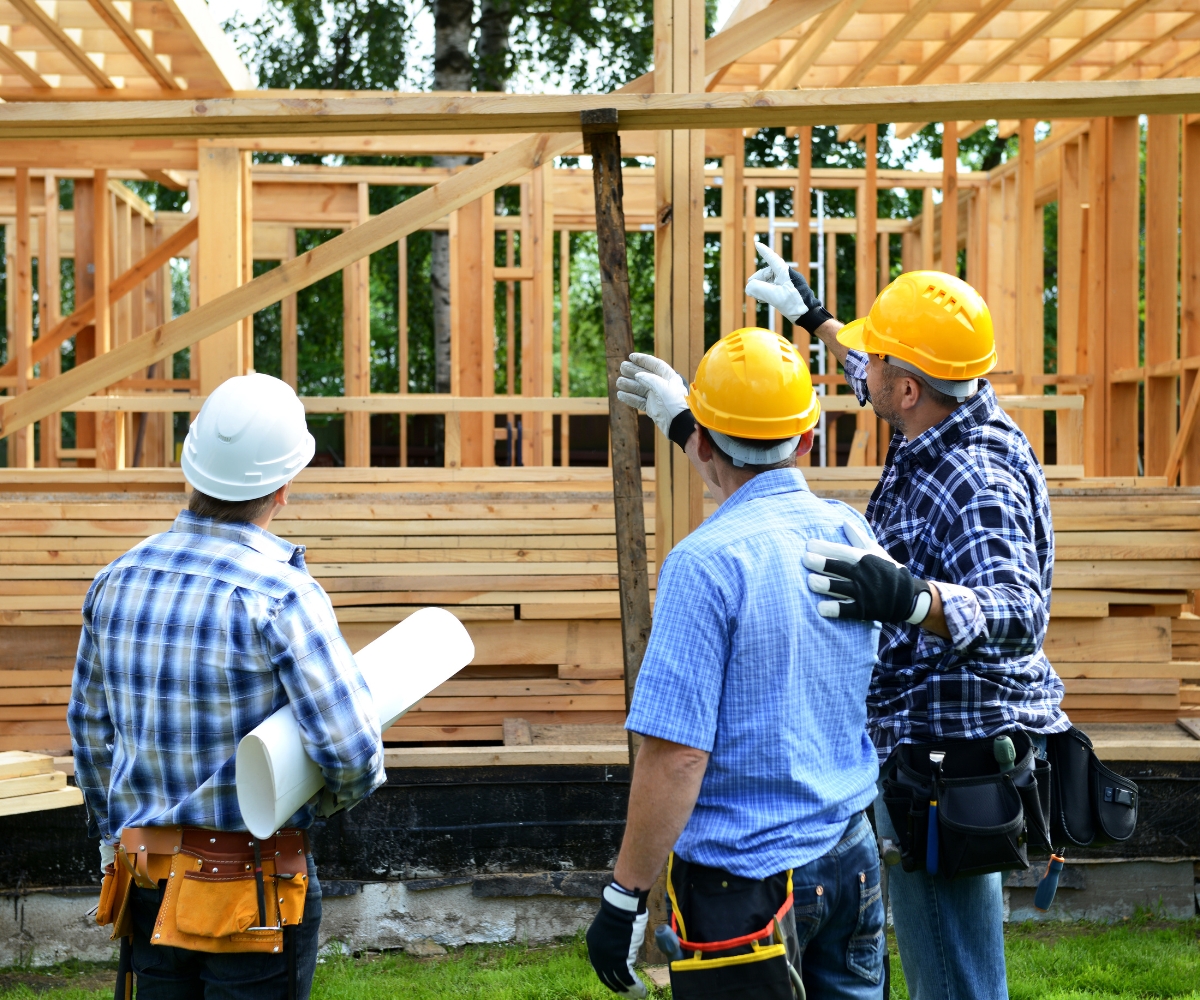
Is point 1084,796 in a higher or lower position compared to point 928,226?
lower

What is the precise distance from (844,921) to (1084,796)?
3.26ft

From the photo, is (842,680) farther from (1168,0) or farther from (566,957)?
(1168,0)

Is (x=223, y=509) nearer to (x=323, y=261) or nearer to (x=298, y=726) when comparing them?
(x=298, y=726)

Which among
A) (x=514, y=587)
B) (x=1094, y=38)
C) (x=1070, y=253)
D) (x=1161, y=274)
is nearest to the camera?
(x=514, y=587)

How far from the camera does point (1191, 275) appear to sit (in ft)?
29.8

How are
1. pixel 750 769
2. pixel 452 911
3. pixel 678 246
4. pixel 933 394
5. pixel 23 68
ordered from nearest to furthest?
pixel 750 769
pixel 933 394
pixel 678 246
pixel 452 911
pixel 23 68

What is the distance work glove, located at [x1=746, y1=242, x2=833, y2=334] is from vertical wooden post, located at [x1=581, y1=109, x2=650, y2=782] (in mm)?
429

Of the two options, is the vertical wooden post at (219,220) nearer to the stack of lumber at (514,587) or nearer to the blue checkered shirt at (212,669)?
the stack of lumber at (514,587)

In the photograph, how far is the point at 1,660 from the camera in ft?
20.2

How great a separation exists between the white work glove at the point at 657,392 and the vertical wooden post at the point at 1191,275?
265 inches

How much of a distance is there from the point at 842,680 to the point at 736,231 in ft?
24.2

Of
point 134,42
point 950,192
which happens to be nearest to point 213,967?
point 134,42

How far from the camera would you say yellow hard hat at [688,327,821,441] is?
8.32 feet

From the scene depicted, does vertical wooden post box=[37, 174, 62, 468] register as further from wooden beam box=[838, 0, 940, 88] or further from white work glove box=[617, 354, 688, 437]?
white work glove box=[617, 354, 688, 437]
